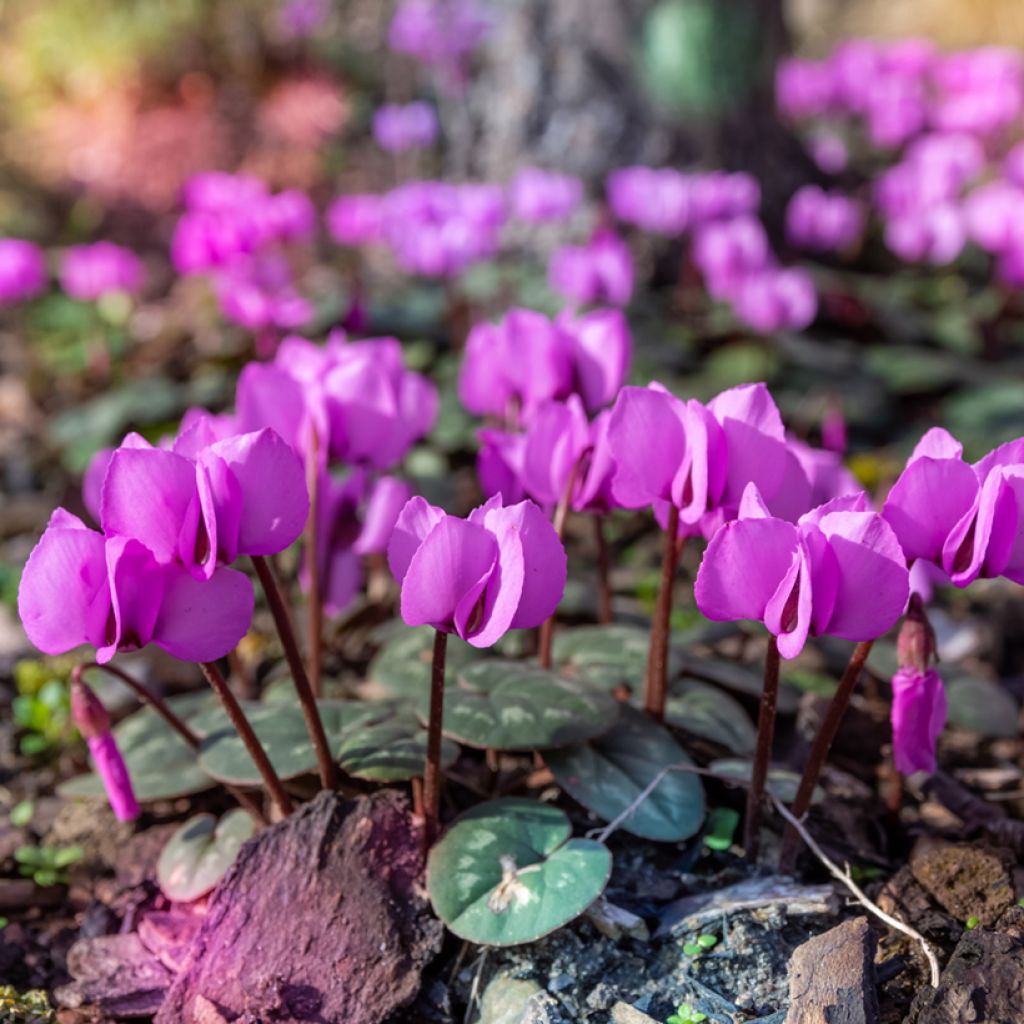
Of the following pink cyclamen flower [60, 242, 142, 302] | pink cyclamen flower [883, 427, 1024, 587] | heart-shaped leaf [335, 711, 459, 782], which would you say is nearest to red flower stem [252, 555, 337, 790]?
heart-shaped leaf [335, 711, 459, 782]

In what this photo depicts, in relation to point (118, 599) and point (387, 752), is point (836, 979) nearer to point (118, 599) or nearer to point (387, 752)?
point (387, 752)

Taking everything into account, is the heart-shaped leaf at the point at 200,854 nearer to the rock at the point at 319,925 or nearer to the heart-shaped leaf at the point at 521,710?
the rock at the point at 319,925

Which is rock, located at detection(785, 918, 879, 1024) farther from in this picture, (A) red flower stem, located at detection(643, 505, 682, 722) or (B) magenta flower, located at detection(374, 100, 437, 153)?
(B) magenta flower, located at detection(374, 100, 437, 153)

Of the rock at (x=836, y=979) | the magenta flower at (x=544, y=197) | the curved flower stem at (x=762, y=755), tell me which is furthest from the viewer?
the magenta flower at (x=544, y=197)

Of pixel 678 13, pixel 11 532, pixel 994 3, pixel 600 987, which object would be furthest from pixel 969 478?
pixel 994 3

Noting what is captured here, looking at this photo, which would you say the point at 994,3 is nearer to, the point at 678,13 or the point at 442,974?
the point at 678,13

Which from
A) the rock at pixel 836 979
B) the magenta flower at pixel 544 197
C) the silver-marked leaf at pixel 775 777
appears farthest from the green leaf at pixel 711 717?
the magenta flower at pixel 544 197
